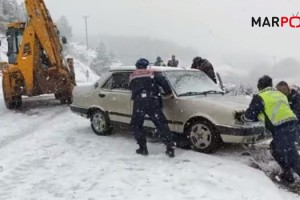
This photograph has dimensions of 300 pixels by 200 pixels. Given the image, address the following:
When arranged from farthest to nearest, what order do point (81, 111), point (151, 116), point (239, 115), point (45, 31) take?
point (45, 31), point (81, 111), point (151, 116), point (239, 115)

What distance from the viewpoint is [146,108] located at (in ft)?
26.6

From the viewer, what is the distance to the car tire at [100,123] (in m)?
9.89

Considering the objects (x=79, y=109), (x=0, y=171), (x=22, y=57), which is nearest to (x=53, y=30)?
(x=22, y=57)

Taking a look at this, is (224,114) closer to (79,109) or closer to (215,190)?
(215,190)

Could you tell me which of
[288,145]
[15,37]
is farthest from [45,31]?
[288,145]

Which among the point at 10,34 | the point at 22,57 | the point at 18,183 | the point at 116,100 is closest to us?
the point at 18,183

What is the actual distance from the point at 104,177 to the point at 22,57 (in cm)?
862

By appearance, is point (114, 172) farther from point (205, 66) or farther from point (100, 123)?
point (205, 66)

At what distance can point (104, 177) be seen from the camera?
22.7 ft

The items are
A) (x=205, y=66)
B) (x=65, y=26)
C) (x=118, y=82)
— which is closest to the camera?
(x=118, y=82)

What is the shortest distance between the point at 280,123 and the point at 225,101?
1493 millimetres

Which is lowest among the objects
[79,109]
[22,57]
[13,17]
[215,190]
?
[215,190]

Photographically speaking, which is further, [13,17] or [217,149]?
[13,17]

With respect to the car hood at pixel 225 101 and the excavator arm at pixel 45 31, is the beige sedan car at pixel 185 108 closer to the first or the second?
the car hood at pixel 225 101
